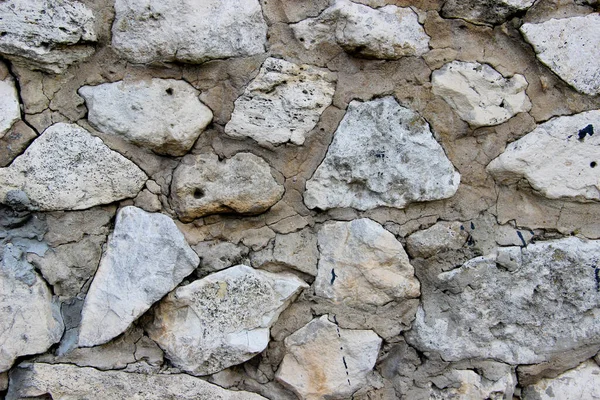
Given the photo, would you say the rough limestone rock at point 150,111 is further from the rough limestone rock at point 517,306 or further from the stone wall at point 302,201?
the rough limestone rock at point 517,306

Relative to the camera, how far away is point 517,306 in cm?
116

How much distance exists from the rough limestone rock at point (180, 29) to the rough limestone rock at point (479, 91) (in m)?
0.42

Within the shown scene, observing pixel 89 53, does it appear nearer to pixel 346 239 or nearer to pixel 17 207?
pixel 17 207

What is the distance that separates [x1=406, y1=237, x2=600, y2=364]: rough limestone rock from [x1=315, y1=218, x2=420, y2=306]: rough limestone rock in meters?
0.08

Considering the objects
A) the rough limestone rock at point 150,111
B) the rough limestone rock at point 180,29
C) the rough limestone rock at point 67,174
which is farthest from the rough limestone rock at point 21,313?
the rough limestone rock at point 180,29

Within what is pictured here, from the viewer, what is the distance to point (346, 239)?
3.74ft

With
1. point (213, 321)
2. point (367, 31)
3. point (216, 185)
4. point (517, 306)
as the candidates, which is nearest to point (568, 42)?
point (367, 31)

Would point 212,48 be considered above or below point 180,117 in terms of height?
above

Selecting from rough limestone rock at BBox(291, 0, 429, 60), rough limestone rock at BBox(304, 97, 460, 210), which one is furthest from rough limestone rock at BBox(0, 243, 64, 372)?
rough limestone rock at BBox(291, 0, 429, 60)

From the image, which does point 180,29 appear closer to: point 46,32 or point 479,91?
point 46,32

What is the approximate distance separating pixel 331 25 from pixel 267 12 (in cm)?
13

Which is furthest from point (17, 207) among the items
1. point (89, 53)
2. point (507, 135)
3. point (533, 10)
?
point (533, 10)

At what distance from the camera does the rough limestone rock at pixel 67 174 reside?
1.02 metres

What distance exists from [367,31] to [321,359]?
2.28ft
